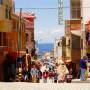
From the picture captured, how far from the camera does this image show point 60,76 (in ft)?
102

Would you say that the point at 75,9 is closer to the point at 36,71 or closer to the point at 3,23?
the point at 3,23

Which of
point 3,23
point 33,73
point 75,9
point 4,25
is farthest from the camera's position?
point 75,9

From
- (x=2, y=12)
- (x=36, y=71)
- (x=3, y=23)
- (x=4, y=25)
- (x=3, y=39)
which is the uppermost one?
(x=2, y=12)

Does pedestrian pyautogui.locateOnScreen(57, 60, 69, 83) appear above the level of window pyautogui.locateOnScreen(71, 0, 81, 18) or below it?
below

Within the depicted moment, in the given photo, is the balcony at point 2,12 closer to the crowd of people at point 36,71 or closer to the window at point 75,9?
the crowd of people at point 36,71

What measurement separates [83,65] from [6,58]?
5065 mm

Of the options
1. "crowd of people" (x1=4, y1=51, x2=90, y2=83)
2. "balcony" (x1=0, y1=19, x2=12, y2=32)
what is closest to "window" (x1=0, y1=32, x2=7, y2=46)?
"balcony" (x1=0, y1=19, x2=12, y2=32)

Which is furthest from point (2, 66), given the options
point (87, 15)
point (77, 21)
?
point (77, 21)

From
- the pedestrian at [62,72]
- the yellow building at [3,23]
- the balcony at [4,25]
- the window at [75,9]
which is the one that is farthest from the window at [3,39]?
the window at [75,9]

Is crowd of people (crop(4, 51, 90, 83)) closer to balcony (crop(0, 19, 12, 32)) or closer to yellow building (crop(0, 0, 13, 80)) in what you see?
yellow building (crop(0, 0, 13, 80))

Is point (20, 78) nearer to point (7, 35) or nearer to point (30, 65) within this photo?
point (30, 65)

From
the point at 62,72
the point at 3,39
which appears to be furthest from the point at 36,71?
the point at 3,39

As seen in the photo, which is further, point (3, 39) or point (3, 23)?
point (3, 39)

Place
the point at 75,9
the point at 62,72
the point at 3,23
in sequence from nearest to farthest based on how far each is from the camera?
the point at 62,72
the point at 3,23
the point at 75,9
